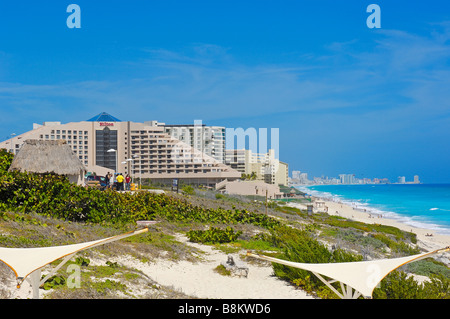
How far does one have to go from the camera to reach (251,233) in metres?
19.9

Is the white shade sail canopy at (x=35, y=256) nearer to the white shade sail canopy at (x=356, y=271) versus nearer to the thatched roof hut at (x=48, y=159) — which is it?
the white shade sail canopy at (x=356, y=271)

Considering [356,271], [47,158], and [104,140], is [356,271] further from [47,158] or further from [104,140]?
[104,140]

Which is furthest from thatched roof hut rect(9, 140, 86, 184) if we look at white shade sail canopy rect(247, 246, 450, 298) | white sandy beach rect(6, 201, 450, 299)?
white shade sail canopy rect(247, 246, 450, 298)

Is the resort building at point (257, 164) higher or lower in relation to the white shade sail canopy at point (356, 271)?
higher

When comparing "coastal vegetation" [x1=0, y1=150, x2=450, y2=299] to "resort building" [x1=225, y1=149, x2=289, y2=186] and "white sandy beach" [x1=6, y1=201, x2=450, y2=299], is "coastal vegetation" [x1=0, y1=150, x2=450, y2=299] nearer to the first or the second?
"white sandy beach" [x1=6, y1=201, x2=450, y2=299]

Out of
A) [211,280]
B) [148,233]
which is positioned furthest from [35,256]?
[148,233]

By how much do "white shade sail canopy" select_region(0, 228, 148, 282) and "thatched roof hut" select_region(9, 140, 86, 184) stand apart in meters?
22.3

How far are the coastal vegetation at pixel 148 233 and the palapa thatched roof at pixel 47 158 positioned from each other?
1.35 meters

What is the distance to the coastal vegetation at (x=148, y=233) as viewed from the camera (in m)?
10.0

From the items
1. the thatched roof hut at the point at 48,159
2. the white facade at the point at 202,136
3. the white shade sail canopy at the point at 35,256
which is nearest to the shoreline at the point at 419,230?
the thatched roof hut at the point at 48,159

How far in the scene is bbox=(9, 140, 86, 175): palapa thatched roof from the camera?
27047mm
